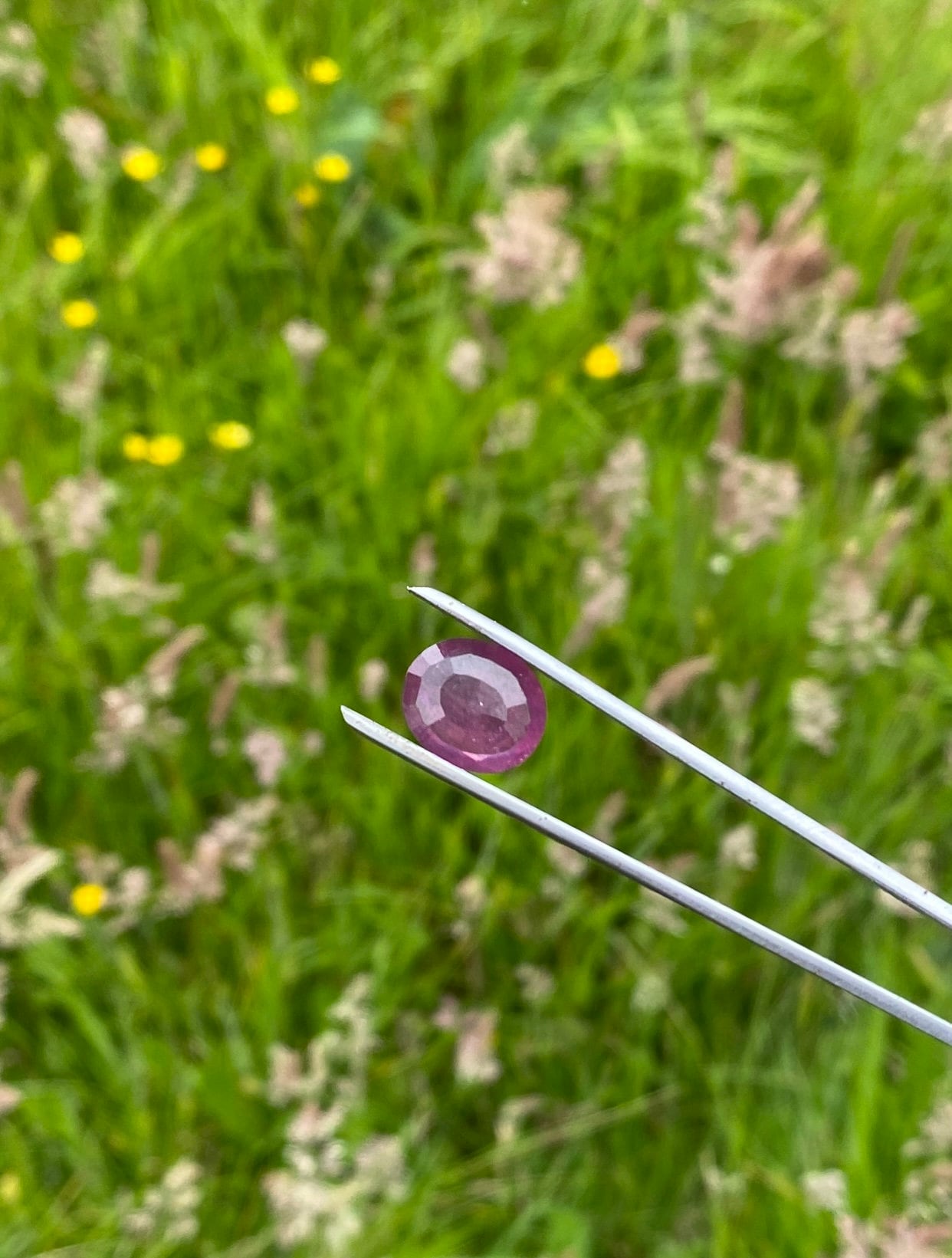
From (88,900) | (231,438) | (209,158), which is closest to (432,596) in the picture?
(88,900)

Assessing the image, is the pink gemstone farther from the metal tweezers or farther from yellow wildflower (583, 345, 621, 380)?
yellow wildflower (583, 345, 621, 380)

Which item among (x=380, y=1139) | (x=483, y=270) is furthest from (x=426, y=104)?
(x=380, y=1139)

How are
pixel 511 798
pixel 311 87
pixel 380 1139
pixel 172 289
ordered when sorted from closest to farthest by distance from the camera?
pixel 511 798 < pixel 380 1139 < pixel 172 289 < pixel 311 87

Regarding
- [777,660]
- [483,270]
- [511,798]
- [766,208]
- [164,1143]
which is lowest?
[164,1143]

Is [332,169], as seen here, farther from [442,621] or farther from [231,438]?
[442,621]

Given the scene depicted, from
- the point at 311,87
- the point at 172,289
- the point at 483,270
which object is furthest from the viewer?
the point at 311,87

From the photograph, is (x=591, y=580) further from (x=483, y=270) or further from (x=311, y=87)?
(x=311, y=87)

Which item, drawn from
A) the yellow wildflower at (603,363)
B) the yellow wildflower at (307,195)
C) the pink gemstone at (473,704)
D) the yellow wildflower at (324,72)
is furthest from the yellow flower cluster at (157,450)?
the pink gemstone at (473,704)
